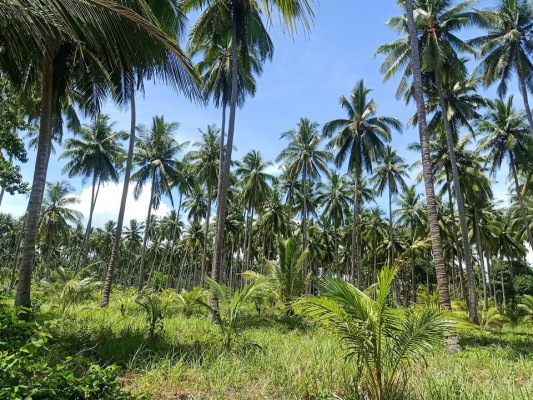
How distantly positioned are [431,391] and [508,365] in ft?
13.8

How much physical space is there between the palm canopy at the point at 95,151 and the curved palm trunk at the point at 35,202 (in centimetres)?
1905

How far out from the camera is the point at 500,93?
20.1m

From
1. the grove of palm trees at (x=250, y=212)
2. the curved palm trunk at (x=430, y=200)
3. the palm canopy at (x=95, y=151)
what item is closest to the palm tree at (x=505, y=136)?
the grove of palm trees at (x=250, y=212)

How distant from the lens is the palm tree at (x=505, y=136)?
22.3 metres

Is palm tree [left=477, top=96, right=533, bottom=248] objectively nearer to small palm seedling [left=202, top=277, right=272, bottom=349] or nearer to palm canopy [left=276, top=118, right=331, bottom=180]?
palm canopy [left=276, top=118, right=331, bottom=180]

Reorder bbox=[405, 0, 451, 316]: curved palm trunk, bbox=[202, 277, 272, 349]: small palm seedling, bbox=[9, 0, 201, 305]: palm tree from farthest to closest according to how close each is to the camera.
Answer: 1. bbox=[405, 0, 451, 316]: curved palm trunk
2. bbox=[202, 277, 272, 349]: small palm seedling
3. bbox=[9, 0, 201, 305]: palm tree

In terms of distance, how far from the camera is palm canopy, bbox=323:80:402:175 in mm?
24797

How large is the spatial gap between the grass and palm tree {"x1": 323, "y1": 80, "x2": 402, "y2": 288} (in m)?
17.5

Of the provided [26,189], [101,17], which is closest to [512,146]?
[101,17]

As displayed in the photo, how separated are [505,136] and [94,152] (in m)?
29.7

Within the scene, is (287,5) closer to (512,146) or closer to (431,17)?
(431,17)

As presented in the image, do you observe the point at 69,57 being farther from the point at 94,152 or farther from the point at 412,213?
the point at 412,213

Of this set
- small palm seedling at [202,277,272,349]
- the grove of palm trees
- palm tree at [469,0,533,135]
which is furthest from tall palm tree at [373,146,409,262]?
small palm seedling at [202,277,272,349]

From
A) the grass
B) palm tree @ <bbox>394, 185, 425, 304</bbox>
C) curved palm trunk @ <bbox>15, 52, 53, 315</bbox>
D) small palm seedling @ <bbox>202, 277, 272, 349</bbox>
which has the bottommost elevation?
the grass
